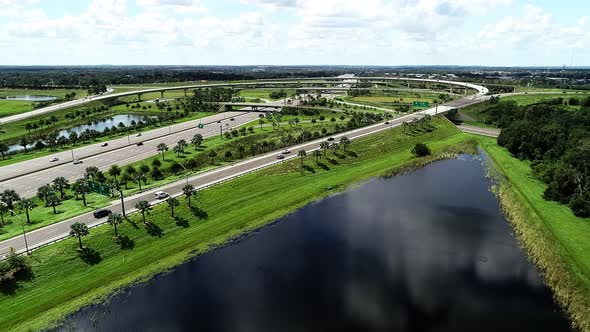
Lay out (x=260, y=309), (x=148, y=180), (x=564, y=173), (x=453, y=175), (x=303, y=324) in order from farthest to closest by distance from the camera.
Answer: (x=453, y=175) < (x=148, y=180) < (x=564, y=173) < (x=260, y=309) < (x=303, y=324)

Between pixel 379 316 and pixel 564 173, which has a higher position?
pixel 564 173

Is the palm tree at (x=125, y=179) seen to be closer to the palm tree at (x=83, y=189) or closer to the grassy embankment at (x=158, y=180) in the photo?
the grassy embankment at (x=158, y=180)

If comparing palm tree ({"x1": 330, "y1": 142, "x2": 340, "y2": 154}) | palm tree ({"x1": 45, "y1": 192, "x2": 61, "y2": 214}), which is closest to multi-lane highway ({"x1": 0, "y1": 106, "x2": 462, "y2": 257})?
palm tree ({"x1": 330, "y1": 142, "x2": 340, "y2": 154})

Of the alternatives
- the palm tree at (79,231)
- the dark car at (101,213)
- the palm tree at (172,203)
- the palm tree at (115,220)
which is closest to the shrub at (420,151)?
the palm tree at (172,203)

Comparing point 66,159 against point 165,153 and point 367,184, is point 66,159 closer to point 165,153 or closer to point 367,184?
point 165,153

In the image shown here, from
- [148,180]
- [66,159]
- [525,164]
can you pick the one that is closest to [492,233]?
[525,164]
